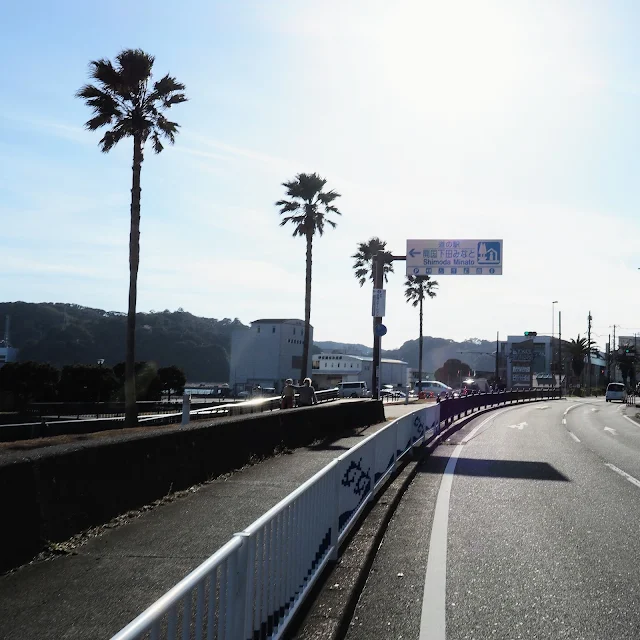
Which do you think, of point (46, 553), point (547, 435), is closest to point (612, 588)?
point (46, 553)

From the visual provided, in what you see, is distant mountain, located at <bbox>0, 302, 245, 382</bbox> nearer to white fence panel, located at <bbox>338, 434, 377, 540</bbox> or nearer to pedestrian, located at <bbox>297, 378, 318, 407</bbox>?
pedestrian, located at <bbox>297, 378, 318, 407</bbox>

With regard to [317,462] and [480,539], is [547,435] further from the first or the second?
[480,539]

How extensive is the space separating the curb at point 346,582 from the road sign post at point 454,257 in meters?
19.0

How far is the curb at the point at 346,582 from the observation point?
4672 mm

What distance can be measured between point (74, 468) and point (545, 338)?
168m

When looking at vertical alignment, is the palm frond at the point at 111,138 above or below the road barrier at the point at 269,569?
above

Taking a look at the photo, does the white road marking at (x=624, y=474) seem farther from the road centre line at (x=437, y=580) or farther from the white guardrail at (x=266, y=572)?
the white guardrail at (x=266, y=572)

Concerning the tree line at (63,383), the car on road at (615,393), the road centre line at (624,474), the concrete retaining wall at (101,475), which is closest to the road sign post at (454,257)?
the road centre line at (624,474)

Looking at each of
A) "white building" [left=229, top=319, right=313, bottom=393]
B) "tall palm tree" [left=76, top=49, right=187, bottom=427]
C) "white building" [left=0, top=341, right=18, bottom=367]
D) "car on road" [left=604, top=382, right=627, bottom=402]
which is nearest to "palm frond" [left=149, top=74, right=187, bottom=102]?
"tall palm tree" [left=76, top=49, right=187, bottom=427]

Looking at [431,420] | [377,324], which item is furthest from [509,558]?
[377,324]

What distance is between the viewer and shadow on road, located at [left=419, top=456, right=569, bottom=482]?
488 inches

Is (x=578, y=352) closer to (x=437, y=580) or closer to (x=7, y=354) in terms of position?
(x=7, y=354)

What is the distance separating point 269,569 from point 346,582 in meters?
1.75

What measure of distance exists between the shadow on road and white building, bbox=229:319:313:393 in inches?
3038
